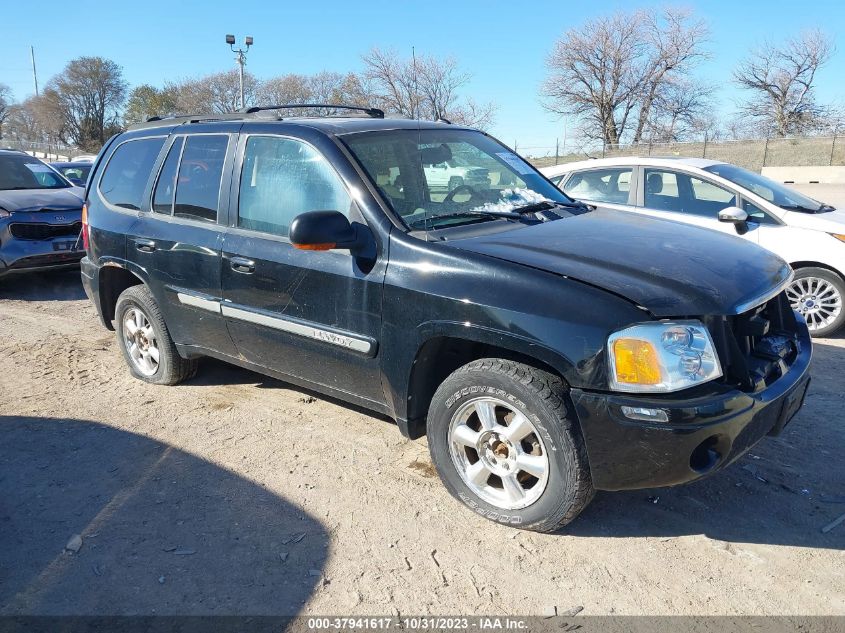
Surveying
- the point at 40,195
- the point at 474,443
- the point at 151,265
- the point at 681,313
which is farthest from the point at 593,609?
the point at 40,195

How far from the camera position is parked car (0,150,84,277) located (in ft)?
27.1

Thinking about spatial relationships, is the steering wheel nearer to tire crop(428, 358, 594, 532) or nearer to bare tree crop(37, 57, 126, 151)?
tire crop(428, 358, 594, 532)

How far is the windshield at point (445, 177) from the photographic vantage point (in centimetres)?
363

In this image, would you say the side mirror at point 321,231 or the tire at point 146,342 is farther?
the tire at point 146,342

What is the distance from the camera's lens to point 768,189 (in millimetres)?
6828

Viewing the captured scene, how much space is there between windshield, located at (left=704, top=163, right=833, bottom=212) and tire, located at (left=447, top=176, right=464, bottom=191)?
12.6ft

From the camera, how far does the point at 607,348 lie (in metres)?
2.74

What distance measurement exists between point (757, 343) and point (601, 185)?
14.0 ft

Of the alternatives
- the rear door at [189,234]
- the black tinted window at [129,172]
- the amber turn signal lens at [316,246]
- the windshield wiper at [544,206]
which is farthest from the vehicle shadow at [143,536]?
the windshield wiper at [544,206]

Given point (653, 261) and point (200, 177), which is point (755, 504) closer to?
point (653, 261)

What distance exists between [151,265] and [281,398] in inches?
49.7

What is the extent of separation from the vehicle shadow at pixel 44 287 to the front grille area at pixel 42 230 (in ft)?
1.58

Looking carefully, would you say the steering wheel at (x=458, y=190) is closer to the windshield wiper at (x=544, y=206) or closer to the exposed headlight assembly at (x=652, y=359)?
the windshield wiper at (x=544, y=206)

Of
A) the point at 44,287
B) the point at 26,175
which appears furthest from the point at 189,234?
the point at 26,175
